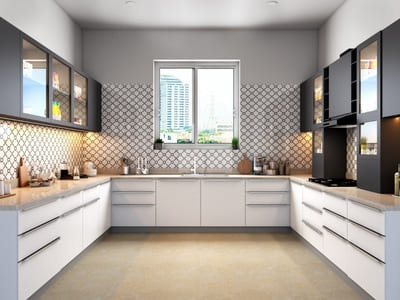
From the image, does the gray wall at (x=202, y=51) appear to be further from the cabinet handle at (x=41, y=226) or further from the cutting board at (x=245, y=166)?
the cabinet handle at (x=41, y=226)

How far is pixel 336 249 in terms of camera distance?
349 centimetres

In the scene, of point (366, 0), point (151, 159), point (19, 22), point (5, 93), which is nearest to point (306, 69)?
point (366, 0)

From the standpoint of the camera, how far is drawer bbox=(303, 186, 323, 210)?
3.95m

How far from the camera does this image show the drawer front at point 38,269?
8.64ft

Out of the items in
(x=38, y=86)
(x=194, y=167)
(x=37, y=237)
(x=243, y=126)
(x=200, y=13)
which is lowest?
(x=37, y=237)

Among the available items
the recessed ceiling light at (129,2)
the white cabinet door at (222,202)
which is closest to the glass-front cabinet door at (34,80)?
the recessed ceiling light at (129,2)

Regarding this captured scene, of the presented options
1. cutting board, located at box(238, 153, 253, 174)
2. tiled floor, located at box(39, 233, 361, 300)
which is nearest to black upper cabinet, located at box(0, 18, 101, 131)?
tiled floor, located at box(39, 233, 361, 300)

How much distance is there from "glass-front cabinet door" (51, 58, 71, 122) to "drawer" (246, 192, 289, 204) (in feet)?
8.20

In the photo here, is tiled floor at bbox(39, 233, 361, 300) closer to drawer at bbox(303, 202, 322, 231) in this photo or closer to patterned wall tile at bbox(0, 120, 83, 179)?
drawer at bbox(303, 202, 322, 231)

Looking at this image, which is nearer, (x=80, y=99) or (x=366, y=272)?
(x=366, y=272)

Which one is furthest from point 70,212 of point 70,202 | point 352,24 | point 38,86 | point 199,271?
point 352,24

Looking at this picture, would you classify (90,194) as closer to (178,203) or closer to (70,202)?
(70,202)

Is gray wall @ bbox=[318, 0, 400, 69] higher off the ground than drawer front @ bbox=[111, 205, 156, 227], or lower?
higher

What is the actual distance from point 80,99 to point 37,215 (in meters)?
2.23
